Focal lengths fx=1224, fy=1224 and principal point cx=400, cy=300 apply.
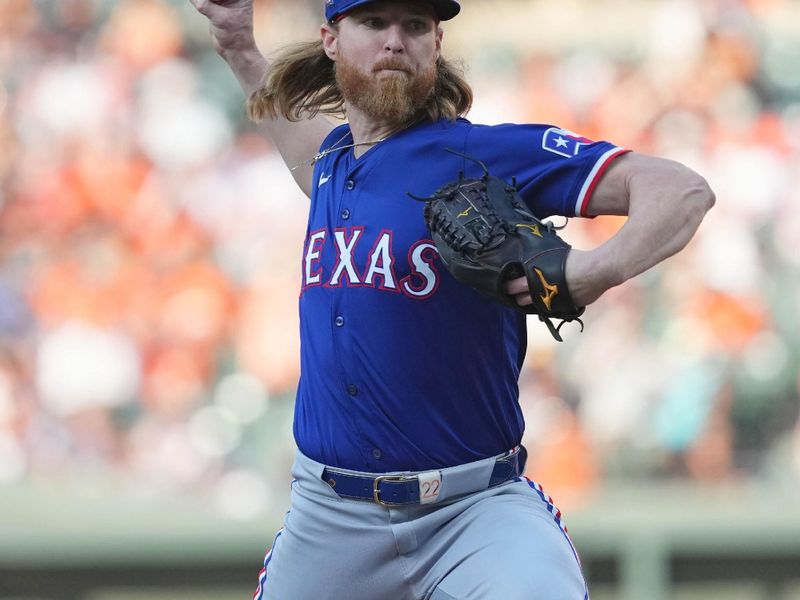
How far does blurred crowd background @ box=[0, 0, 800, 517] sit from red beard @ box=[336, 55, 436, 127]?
140 inches

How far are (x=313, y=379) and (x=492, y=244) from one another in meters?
0.68

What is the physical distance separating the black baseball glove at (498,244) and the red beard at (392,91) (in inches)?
13.4

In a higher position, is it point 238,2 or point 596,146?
point 238,2

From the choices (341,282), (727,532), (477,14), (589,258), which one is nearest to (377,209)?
(341,282)

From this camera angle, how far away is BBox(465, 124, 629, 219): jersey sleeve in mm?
2637

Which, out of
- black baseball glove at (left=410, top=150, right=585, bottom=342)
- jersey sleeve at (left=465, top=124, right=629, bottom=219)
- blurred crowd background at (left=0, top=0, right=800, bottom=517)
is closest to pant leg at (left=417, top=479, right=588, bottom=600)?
black baseball glove at (left=410, top=150, right=585, bottom=342)

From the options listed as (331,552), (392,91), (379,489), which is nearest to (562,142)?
(392,91)

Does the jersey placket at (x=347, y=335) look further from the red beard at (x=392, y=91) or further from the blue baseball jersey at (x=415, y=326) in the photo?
the red beard at (x=392, y=91)

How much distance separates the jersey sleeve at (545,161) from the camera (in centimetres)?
264

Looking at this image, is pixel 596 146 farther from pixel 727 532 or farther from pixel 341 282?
pixel 727 532

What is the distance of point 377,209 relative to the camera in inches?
113

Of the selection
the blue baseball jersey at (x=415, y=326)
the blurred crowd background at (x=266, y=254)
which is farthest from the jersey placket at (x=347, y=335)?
the blurred crowd background at (x=266, y=254)

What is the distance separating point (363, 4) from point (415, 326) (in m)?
0.79

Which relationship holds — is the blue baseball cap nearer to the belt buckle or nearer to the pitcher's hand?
the pitcher's hand
